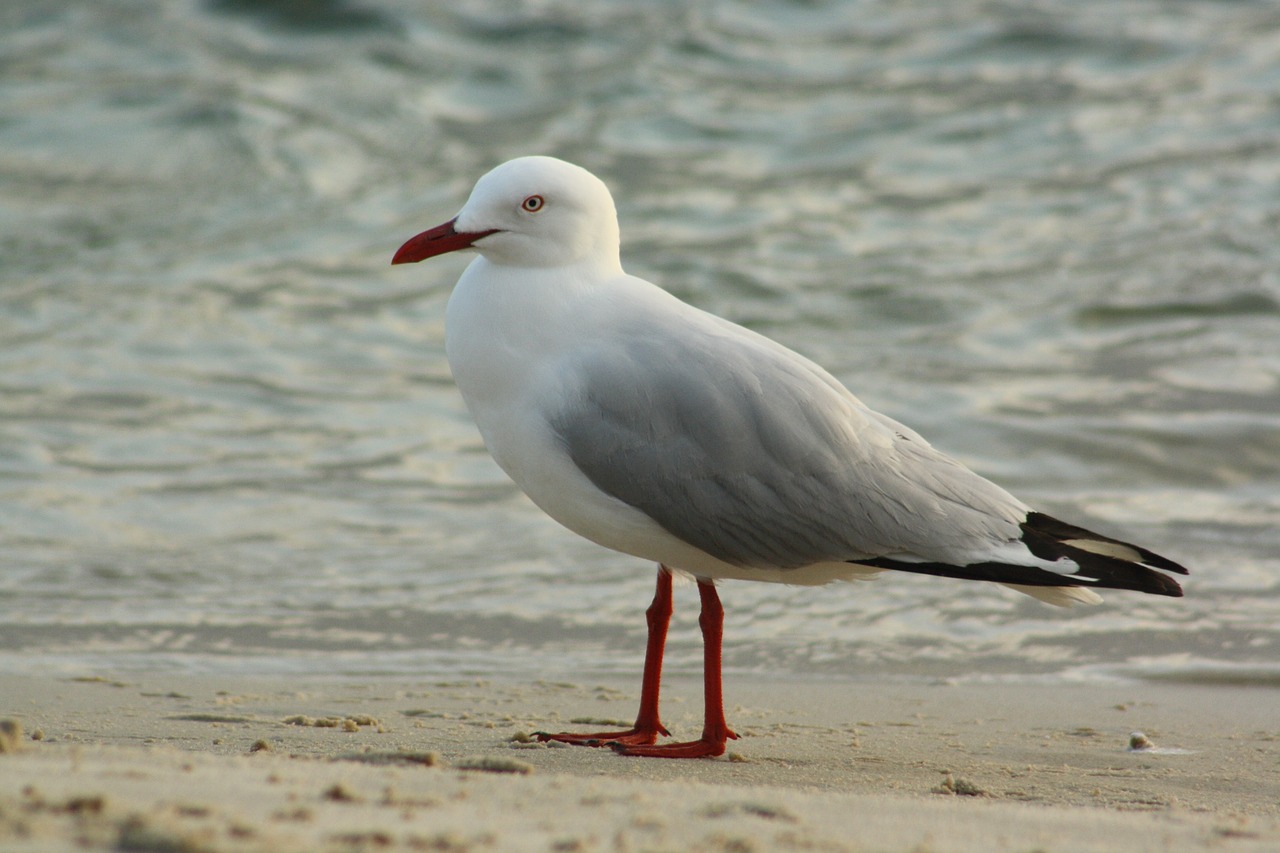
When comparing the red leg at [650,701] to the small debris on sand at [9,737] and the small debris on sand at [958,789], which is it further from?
the small debris on sand at [9,737]

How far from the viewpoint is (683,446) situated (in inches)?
151

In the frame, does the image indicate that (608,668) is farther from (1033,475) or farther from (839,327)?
(839,327)

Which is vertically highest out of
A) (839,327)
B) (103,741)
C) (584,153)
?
(584,153)

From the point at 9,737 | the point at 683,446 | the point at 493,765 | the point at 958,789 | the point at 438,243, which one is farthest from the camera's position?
the point at 438,243

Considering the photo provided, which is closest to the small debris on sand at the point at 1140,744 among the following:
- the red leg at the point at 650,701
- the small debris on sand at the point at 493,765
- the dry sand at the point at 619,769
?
the dry sand at the point at 619,769

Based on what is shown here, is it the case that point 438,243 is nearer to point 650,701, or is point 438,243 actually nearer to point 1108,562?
point 650,701

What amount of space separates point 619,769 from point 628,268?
774 centimetres

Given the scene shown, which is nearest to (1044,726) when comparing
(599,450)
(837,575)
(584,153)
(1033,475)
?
(837,575)

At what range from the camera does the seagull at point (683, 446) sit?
3818mm

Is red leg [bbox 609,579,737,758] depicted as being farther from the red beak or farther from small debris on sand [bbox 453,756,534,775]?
the red beak

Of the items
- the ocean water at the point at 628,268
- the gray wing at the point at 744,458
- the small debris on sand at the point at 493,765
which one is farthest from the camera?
the ocean water at the point at 628,268

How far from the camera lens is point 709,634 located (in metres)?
4.18

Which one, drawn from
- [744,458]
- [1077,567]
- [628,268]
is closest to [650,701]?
[744,458]

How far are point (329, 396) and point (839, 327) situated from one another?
3516 millimetres
